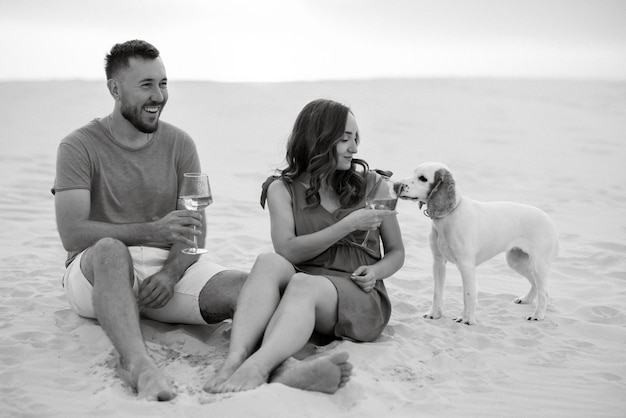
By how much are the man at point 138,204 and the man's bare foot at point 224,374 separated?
601 mm

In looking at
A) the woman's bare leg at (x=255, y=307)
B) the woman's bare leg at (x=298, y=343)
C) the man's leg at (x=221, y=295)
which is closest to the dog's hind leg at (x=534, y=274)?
the woman's bare leg at (x=298, y=343)

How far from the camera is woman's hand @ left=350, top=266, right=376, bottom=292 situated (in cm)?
375

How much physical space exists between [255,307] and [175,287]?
2.43 feet

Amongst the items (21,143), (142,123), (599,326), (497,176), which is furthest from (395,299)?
(21,143)

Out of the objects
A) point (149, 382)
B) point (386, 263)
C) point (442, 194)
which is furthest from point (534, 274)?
point (149, 382)

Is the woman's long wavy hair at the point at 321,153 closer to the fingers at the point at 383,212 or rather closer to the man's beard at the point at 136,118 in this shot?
the fingers at the point at 383,212

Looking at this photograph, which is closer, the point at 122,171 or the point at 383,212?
the point at 383,212

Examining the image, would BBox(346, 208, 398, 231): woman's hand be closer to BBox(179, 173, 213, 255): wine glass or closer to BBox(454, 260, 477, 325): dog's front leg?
BBox(179, 173, 213, 255): wine glass

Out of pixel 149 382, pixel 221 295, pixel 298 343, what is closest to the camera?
pixel 149 382

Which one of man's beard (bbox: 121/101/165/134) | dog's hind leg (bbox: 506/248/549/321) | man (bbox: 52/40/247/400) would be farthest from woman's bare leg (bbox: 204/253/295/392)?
dog's hind leg (bbox: 506/248/549/321)

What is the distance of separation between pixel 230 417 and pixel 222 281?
118 centimetres

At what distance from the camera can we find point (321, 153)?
3941 millimetres

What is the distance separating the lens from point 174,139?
165 inches

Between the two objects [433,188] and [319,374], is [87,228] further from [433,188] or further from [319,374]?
[433,188]
